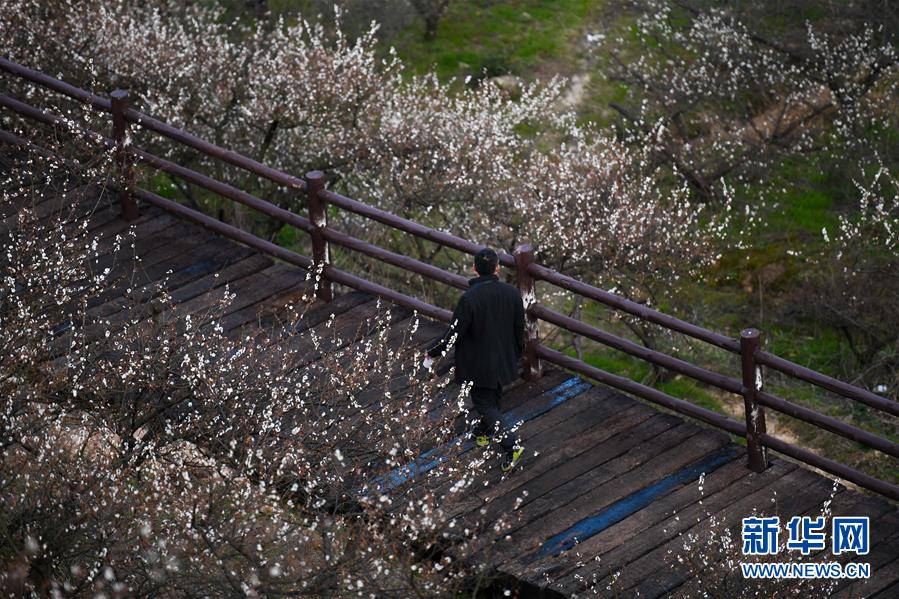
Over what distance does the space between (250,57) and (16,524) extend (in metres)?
11.9

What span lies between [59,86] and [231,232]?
216 cm

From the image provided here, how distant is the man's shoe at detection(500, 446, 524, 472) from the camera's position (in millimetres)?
9188

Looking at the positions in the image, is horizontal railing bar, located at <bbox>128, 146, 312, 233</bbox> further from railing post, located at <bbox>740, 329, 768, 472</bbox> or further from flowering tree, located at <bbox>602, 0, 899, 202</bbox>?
flowering tree, located at <bbox>602, 0, 899, 202</bbox>

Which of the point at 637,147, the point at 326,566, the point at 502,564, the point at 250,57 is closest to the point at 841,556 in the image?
the point at 502,564

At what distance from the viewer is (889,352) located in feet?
52.2

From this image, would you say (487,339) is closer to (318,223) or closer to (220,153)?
(318,223)

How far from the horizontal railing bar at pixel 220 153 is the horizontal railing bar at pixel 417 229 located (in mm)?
367

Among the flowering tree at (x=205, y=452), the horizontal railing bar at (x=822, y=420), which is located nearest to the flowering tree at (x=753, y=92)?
the horizontal railing bar at (x=822, y=420)

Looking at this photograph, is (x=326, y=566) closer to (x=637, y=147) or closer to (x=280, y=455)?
(x=280, y=455)

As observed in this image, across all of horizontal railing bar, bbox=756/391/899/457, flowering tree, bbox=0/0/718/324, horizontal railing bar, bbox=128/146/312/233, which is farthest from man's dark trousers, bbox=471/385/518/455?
flowering tree, bbox=0/0/718/324

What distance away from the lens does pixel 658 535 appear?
339 inches

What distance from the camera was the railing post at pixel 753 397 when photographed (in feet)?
29.7

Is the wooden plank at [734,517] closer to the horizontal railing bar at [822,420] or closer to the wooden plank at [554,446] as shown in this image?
the horizontal railing bar at [822,420]

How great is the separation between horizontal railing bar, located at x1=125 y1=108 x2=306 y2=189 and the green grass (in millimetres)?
14691
